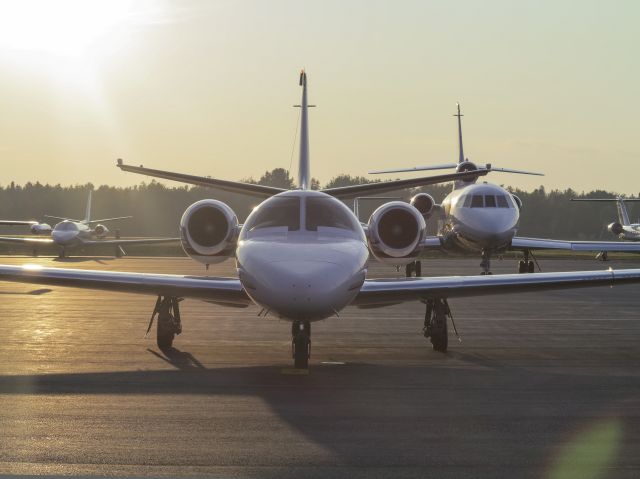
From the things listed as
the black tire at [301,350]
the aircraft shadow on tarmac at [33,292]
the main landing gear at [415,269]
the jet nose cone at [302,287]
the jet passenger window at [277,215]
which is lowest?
the black tire at [301,350]

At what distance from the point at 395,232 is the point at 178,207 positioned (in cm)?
17085

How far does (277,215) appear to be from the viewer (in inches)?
416

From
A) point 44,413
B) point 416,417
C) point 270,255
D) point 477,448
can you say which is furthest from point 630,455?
point 44,413

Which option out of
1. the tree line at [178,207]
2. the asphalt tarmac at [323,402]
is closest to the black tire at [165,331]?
the asphalt tarmac at [323,402]

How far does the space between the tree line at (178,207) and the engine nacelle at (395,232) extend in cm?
10025

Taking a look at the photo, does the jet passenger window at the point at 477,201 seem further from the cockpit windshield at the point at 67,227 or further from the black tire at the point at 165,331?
the cockpit windshield at the point at 67,227

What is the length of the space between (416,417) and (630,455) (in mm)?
2011

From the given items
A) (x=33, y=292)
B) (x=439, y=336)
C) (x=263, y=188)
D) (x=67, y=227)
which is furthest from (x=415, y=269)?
(x=67, y=227)

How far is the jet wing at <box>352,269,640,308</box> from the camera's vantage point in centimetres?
1105

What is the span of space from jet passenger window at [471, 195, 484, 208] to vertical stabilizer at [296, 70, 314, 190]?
43.7 ft

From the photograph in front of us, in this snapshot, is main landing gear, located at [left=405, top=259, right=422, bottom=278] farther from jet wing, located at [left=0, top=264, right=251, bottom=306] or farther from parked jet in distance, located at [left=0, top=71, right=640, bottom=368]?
jet wing, located at [left=0, top=264, right=251, bottom=306]

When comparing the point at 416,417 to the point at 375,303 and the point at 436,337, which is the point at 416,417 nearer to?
the point at 375,303

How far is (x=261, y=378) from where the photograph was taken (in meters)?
9.90

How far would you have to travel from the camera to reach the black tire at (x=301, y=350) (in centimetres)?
1009
